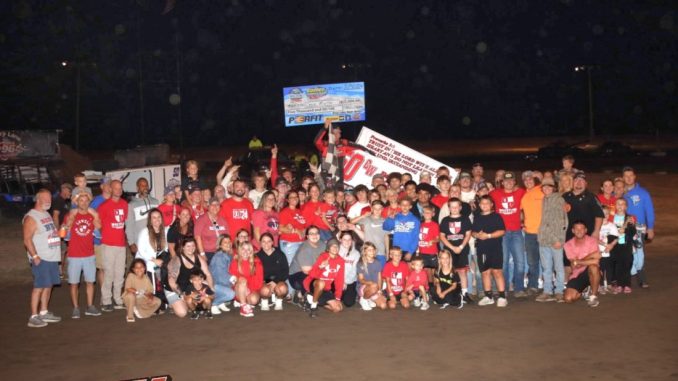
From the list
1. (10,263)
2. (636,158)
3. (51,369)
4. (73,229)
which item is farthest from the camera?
(636,158)

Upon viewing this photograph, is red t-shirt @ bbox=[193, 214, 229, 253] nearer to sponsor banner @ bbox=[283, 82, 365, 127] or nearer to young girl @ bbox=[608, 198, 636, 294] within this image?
young girl @ bbox=[608, 198, 636, 294]

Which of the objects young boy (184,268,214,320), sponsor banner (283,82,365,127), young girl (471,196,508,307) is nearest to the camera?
young boy (184,268,214,320)

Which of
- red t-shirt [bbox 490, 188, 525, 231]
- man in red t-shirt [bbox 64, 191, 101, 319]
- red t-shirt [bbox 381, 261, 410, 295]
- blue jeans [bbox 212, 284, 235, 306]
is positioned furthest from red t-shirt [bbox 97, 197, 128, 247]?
red t-shirt [bbox 490, 188, 525, 231]

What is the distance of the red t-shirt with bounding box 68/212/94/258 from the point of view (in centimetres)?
991

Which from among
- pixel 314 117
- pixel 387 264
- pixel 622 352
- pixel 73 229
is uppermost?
pixel 314 117

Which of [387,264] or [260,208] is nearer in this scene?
[387,264]

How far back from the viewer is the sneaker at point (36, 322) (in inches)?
374

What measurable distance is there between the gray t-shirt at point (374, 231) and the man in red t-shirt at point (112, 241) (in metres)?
3.38

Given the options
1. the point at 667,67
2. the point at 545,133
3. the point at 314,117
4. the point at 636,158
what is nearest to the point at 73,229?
the point at 314,117

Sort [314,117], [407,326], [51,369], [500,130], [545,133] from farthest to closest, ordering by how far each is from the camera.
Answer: [500,130]
[545,133]
[314,117]
[407,326]
[51,369]

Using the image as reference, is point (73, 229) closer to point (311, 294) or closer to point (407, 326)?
point (311, 294)

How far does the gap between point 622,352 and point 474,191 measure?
13.3 feet

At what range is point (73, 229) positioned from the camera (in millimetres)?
9930

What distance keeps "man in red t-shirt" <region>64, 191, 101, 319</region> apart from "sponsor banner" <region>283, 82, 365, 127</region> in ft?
42.9
